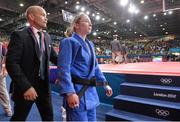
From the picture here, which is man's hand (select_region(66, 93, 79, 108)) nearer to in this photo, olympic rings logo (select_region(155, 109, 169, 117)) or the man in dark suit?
the man in dark suit

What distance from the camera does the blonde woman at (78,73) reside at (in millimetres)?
1355

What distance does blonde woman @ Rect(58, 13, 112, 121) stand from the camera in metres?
1.36

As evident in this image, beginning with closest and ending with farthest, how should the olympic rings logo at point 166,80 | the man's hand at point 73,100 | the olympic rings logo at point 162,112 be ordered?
the man's hand at point 73,100 → the olympic rings logo at point 162,112 → the olympic rings logo at point 166,80

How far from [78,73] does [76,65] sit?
0.06 metres

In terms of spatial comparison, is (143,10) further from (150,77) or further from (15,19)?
(150,77)

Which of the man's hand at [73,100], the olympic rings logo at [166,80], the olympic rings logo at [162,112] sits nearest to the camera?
the man's hand at [73,100]

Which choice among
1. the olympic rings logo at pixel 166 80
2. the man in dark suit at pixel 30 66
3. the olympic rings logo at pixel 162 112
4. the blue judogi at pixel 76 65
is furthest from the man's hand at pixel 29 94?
the olympic rings logo at pixel 166 80

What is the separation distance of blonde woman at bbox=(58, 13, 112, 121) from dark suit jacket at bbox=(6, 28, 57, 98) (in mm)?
216

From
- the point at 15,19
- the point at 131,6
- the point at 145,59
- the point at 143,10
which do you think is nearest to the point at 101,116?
the point at 145,59

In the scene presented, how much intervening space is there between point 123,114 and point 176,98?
0.73 meters

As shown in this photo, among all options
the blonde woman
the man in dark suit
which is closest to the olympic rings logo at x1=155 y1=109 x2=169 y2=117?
the blonde woman

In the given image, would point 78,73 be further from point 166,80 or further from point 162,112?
point 166,80

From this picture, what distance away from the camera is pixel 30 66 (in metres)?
1.48

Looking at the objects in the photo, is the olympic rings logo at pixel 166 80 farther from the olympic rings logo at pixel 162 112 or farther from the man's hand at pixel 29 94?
the man's hand at pixel 29 94
